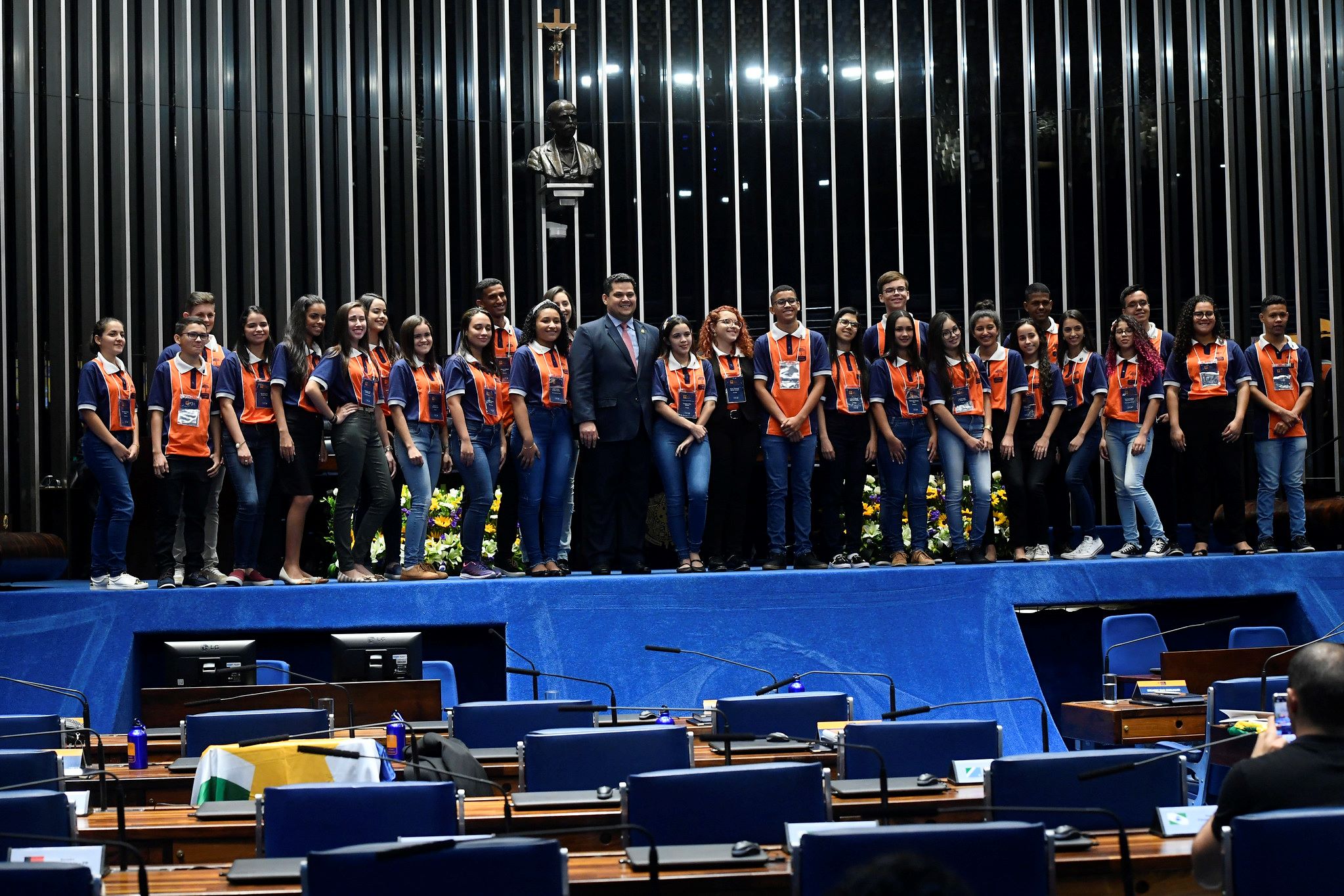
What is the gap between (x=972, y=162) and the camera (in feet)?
39.3

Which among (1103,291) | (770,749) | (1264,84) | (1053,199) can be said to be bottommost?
(770,749)

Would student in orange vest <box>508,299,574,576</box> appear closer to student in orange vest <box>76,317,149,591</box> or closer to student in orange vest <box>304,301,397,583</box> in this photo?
student in orange vest <box>304,301,397,583</box>

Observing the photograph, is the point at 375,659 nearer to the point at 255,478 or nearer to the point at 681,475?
the point at 255,478

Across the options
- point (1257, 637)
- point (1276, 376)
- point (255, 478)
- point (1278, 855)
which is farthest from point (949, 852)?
point (1276, 376)

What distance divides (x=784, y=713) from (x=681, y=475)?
295 centimetres

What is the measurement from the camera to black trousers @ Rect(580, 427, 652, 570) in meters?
8.09

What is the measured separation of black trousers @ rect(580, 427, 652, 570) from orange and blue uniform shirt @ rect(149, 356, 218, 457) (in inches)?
82.1

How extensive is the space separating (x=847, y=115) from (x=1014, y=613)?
19.3 feet

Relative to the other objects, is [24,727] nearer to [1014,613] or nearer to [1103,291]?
[1014,613]

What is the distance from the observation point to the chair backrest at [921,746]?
14.8ft

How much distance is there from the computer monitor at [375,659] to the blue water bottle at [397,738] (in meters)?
0.95

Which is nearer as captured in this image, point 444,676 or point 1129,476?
point 444,676

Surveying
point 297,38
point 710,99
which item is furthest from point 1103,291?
point 297,38

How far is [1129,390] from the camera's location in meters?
8.41
